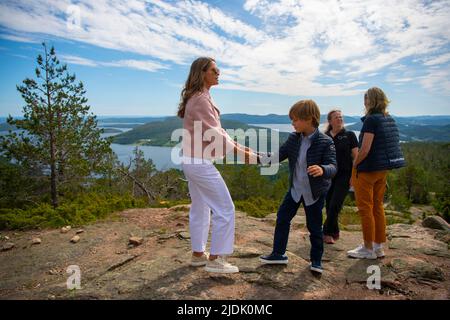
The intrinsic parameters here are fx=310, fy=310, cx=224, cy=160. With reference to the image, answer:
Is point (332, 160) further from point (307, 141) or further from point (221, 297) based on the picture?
point (221, 297)

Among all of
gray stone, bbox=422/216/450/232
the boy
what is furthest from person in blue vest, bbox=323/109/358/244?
gray stone, bbox=422/216/450/232

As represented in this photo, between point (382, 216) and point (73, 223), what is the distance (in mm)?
5890

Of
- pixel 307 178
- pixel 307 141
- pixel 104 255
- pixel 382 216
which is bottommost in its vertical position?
pixel 104 255

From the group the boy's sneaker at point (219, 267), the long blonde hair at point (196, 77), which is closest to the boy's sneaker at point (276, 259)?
the boy's sneaker at point (219, 267)

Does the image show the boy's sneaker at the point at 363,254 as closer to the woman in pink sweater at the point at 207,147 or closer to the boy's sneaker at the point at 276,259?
the boy's sneaker at the point at 276,259

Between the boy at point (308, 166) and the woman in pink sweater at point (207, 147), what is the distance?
56 cm

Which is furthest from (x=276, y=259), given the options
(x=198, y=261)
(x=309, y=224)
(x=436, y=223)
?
(x=436, y=223)

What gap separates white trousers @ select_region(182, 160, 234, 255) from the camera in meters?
3.47

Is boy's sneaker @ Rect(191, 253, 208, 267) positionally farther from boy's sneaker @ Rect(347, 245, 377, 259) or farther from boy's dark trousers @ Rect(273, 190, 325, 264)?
boy's sneaker @ Rect(347, 245, 377, 259)

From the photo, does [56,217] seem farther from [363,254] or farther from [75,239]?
[363,254]

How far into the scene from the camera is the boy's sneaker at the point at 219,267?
367cm

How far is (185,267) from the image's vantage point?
3938 millimetres

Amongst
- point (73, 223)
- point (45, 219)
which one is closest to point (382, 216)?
point (73, 223)

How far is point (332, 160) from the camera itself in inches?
139
